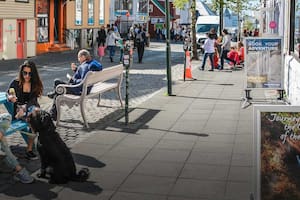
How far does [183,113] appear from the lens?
39.4 feet

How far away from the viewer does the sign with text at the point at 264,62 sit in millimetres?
13375

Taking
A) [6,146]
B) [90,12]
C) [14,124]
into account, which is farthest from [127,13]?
[6,146]

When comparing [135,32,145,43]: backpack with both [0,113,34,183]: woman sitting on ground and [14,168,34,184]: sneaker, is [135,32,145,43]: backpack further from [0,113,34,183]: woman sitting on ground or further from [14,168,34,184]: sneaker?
[14,168,34,184]: sneaker

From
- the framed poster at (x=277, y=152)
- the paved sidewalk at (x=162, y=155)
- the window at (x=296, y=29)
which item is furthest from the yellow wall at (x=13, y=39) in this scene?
the framed poster at (x=277, y=152)

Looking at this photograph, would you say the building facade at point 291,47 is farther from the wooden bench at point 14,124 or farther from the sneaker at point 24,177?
the sneaker at point 24,177

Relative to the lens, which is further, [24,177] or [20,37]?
[20,37]

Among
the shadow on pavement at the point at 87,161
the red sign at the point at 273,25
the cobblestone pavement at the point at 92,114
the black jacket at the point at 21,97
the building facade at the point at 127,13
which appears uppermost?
the building facade at the point at 127,13

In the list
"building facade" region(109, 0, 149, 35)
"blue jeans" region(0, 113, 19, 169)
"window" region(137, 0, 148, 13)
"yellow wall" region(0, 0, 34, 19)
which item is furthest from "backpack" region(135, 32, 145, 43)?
"window" region(137, 0, 148, 13)

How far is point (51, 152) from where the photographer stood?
22.5ft

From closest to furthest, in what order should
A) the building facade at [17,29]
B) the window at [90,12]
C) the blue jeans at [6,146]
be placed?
1. the blue jeans at [6,146]
2. the building facade at [17,29]
3. the window at [90,12]

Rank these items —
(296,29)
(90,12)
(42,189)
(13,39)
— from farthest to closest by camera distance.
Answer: (90,12), (13,39), (296,29), (42,189)

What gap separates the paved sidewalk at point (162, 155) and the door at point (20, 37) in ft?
57.2

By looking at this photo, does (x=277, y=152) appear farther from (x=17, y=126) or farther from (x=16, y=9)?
(x=16, y=9)

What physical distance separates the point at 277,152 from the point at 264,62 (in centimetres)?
823
